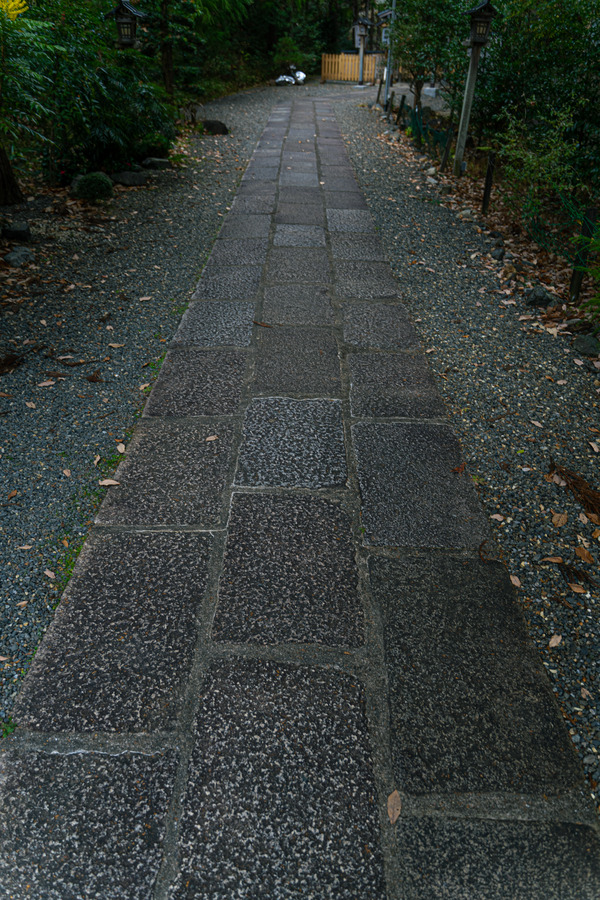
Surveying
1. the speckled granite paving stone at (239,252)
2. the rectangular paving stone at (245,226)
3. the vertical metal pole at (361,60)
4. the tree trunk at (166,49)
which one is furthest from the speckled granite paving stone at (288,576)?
the vertical metal pole at (361,60)

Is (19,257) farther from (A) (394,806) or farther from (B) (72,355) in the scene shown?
(A) (394,806)

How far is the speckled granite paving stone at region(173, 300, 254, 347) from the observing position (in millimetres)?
3209

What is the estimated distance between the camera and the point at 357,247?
465 cm

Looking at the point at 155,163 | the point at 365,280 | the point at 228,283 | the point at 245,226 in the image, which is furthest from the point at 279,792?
the point at 155,163

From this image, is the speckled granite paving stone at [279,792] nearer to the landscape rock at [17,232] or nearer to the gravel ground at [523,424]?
the gravel ground at [523,424]

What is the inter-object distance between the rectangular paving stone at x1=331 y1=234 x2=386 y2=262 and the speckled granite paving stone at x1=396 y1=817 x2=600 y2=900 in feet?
13.0

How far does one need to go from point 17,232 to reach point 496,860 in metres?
4.79

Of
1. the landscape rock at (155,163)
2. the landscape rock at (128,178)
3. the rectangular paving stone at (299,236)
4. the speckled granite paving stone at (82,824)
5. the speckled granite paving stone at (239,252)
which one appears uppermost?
the landscape rock at (155,163)

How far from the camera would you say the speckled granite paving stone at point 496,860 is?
113cm

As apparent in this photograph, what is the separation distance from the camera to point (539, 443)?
8.04 ft

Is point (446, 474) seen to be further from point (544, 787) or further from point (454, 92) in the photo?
point (454, 92)

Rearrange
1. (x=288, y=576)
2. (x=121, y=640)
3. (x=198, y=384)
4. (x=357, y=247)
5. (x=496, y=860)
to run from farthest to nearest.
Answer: (x=357, y=247) → (x=198, y=384) → (x=288, y=576) → (x=121, y=640) → (x=496, y=860)

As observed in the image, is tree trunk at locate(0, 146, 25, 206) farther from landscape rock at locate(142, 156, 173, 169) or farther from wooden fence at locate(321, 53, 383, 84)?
wooden fence at locate(321, 53, 383, 84)

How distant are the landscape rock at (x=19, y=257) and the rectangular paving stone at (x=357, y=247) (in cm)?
229
